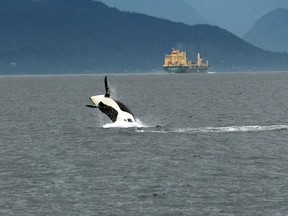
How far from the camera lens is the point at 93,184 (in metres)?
48.3

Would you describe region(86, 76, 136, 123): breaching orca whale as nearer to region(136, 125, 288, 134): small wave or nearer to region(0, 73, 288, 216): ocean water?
region(0, 73, 288, 216): ocean water

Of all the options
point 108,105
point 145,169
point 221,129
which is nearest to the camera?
point 145,169

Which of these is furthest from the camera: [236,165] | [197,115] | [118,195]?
[197,115]

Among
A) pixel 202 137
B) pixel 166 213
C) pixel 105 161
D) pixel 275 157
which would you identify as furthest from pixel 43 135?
pixel 166 213

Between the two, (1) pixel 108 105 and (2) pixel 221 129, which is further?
(2) pixel 221 129

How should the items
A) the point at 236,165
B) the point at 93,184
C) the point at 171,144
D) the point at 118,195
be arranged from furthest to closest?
the point at 171,144 < the point at 236,165 < the point at 93,184 < the point at 118,195

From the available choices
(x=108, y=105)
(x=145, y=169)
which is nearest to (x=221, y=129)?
(x=108, y=105)

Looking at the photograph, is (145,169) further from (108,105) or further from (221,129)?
(221,129)

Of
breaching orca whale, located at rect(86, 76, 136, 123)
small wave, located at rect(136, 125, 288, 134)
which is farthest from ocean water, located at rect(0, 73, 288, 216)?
breaching orca whale, located at rect(86, 76, 136, 123)

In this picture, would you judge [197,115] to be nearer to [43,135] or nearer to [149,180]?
[43,135]

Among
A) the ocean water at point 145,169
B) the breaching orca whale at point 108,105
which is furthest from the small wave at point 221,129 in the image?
the breaching orca whale at point 108,105

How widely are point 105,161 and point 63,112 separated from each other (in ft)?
192

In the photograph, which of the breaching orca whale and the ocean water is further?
the breaching orca whale

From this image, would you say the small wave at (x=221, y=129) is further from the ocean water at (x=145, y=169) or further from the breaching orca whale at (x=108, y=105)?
the breaching orca whale at (x=108, y=105)
